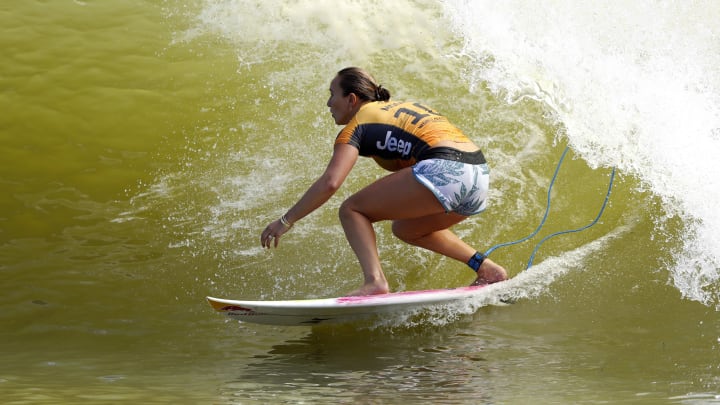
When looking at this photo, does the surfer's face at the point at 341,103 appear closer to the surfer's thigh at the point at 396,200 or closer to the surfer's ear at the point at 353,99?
the surfer's ear at the point at 353,99

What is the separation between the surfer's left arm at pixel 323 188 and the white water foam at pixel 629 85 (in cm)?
198

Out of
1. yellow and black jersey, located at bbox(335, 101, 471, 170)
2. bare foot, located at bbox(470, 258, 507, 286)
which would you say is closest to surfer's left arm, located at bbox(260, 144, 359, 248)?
yellow and black jersey, located at bbox(335, 101, 471, 170)

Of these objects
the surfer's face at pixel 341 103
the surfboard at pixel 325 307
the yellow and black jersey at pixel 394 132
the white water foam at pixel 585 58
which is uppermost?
A: the white water foam at pixel 585 58

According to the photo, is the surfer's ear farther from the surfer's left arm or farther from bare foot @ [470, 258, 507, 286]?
bare foot @ [470, 258, 507, 286]

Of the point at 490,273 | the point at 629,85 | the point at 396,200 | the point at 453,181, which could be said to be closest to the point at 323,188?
the point at 396,200

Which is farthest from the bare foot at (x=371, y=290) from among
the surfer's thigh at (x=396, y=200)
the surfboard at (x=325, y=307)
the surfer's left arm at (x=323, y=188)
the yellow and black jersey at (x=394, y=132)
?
the yellow and black jersey at (x=394, y=132)

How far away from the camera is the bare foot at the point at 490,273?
14.8ft

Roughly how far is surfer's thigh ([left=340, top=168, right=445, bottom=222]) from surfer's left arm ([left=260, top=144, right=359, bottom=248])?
20 cm

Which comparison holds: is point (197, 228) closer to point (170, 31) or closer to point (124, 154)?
point (124, 154)

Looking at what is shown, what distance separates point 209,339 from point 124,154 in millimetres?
2685

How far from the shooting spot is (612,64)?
6516mm

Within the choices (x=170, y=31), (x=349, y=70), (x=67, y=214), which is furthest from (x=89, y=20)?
(x=349, y=70)

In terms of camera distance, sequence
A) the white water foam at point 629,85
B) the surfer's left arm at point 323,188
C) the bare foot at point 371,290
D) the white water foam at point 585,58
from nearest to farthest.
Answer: the surfer's left arm at point 323,188 < the bare foot at point 371,290 < the white water foam at point 629,85 < the white water foam at point 585,58

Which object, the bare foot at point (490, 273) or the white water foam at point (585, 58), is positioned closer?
the bare foot at point (490, 273)
